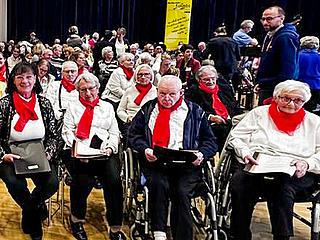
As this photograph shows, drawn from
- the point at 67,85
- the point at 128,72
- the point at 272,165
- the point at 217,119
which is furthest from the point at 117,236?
the point at 128,72

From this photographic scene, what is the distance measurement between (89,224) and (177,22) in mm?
8642

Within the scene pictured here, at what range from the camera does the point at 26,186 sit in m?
2.83

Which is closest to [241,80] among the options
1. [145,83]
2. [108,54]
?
[108,54]

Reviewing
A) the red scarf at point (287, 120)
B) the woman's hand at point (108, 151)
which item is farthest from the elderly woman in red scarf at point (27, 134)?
the red scarf at point (287, 120)

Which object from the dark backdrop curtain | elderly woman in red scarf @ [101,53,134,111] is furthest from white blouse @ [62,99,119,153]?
the dark backdrop curtain

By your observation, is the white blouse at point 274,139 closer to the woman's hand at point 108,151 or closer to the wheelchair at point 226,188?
the wheelchair at point 226,188

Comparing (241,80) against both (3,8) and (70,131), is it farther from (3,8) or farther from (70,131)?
(3,8)

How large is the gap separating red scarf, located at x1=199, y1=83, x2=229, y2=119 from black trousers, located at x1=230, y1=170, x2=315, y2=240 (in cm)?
105

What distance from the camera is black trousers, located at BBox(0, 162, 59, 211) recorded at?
2.78 metres

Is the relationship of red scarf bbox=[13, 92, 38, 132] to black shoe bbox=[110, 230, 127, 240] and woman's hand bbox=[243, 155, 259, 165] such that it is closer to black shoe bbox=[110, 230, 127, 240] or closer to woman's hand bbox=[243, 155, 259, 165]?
black shoe bbox=[110, 230, 127, 240]

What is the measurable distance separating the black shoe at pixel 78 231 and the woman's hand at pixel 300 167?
4.62 feet

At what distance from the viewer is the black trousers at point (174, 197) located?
102 inches

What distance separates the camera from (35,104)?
9.77ft

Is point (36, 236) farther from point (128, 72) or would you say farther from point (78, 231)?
point (128, 72)
